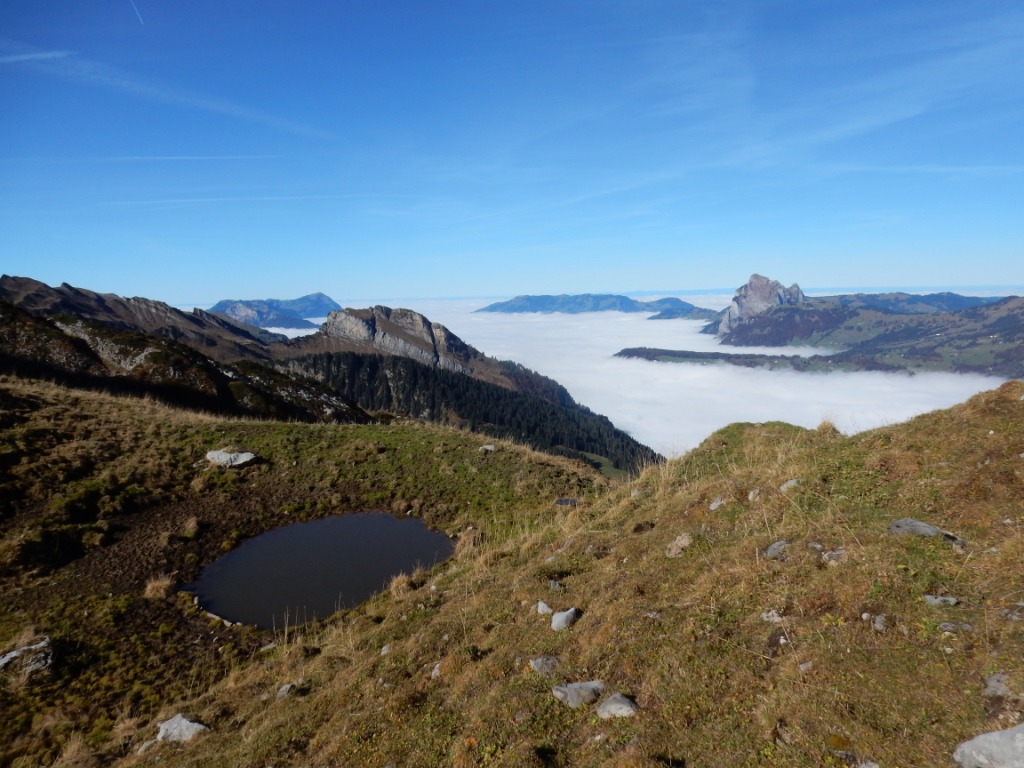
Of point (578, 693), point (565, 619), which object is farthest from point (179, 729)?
point (578, 693)

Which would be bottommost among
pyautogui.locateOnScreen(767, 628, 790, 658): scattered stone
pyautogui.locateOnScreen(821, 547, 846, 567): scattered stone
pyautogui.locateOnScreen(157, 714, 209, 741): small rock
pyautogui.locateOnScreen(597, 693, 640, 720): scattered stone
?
pyautogui.locateOnScreen(157, 714, 209, 741): small rock

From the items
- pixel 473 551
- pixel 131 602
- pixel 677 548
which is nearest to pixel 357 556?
pixel 473 551

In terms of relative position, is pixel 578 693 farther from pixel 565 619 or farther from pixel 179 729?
pixel 179 729

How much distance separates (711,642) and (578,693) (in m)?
2.17

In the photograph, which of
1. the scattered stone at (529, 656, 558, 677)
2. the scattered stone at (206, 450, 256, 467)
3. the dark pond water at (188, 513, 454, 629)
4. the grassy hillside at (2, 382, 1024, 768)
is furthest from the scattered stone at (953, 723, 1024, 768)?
the scattered stone at (206, 450, 256, 467)

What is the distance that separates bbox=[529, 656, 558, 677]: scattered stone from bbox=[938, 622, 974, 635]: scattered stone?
213 inches

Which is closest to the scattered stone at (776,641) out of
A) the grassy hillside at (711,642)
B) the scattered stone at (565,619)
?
the grassy hillside at (711,642)

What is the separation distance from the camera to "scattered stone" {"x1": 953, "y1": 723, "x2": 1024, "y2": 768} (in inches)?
169

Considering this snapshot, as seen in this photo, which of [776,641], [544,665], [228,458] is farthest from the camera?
[228,458]

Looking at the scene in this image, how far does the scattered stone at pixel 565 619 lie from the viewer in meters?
9.53

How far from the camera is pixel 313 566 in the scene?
17.8 meters

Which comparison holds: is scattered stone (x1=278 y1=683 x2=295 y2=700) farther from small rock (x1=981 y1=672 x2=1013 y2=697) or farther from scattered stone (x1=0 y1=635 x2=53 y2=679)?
small rock (x1=981 y1=672 x2=1013 y2=697)

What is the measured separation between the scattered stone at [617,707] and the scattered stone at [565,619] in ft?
8.20

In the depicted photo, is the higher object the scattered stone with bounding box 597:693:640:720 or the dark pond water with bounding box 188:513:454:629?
the scattered stone with bounding box 597:693:640:720
